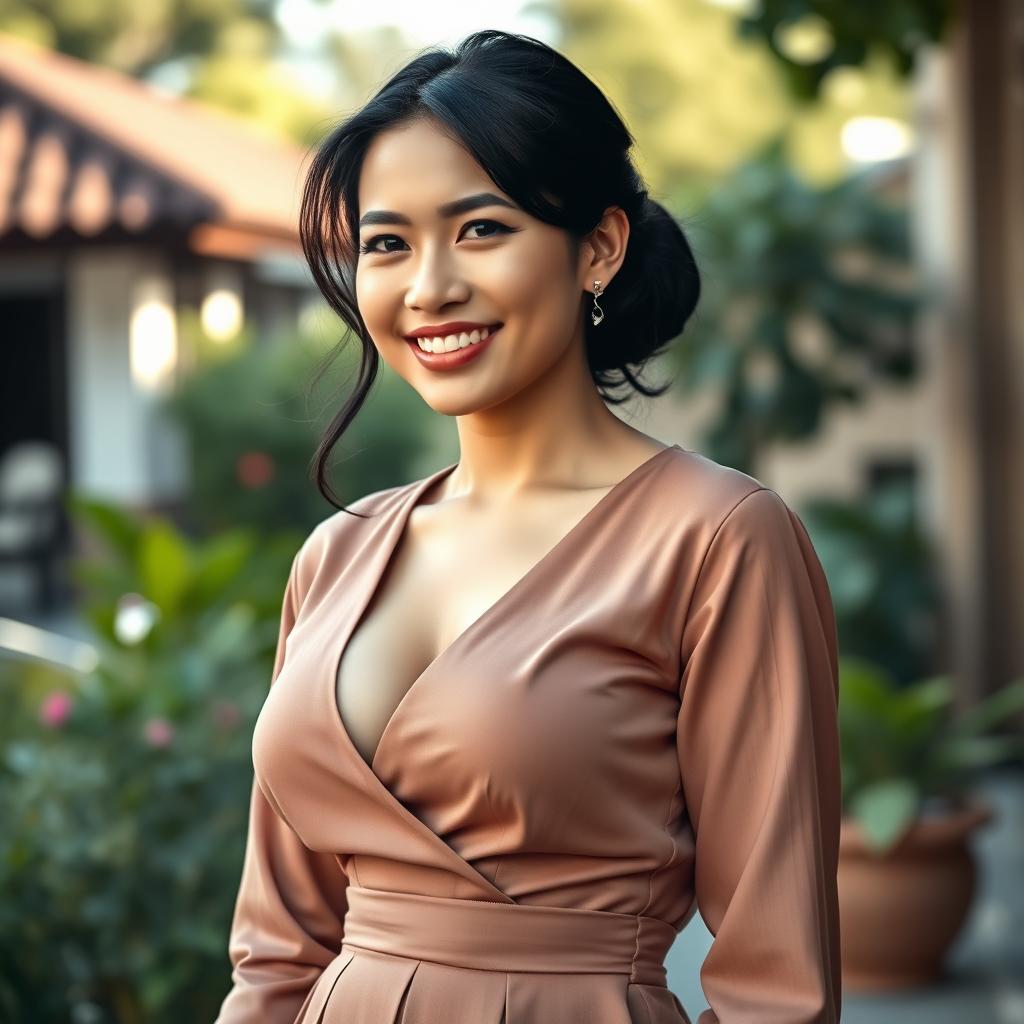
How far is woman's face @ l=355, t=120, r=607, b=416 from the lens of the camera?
6.82 ft

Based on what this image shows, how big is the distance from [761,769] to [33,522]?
14.8 metres

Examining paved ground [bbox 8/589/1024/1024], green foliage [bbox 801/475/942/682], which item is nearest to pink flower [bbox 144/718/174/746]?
paved ground [bbox 8/589/1024/1024]

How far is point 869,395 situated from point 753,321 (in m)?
1.17

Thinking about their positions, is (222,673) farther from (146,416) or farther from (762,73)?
(762,73)

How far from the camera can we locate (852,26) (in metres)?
5.29

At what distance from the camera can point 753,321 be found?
33.5 ft

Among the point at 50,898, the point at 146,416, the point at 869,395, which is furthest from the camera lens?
the point at 146,416

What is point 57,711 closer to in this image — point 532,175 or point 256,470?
point 532,175

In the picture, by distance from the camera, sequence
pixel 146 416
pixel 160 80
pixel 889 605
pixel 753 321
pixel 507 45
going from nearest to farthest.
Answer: pixel 507 45 < pixel 889 605 < pixel 753 321 < pixel 146 416 < pixel 160 80

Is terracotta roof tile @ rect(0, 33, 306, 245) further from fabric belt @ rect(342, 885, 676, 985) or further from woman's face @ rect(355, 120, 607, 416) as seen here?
fabric belt @ rect(342, 885, 676, 985)

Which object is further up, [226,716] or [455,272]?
[455,272]

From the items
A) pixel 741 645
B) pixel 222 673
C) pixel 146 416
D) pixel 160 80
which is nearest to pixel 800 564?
pixel 741 645

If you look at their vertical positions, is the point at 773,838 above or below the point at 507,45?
below

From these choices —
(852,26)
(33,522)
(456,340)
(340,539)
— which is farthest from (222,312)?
(456,340)
